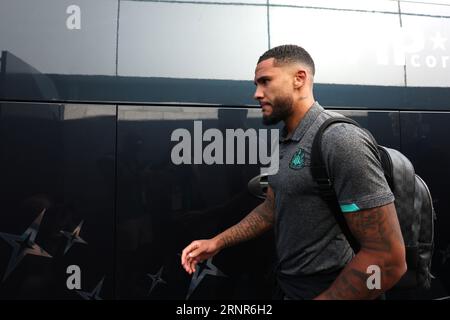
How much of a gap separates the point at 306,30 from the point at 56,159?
1245 millimetres

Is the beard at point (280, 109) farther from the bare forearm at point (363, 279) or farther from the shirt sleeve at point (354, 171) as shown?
the bare forearm at point (363, 279)

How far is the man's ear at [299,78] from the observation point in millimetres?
1340

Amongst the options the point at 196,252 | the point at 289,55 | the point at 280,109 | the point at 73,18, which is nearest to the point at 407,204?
the point at 280,109

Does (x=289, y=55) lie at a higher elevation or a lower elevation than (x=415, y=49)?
lower

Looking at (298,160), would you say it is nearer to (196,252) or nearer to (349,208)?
(349,208)

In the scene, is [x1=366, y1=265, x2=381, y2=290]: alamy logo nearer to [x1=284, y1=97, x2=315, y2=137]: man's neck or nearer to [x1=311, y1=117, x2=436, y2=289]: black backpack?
[x1=311, y1=117, x2=436, y2=289]: black backpack

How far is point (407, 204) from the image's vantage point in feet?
4.39

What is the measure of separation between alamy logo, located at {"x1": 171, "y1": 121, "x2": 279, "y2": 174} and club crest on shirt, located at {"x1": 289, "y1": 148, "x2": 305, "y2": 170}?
39cm

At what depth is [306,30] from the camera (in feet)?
5.70

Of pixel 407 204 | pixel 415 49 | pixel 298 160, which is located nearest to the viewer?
pixel 298 160

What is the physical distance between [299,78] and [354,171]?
0.41 m

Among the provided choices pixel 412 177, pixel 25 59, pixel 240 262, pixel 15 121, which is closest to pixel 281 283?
pixel 240 262

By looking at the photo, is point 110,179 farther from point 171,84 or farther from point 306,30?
point 306,30

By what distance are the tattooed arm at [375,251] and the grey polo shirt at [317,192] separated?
0.04 metres
